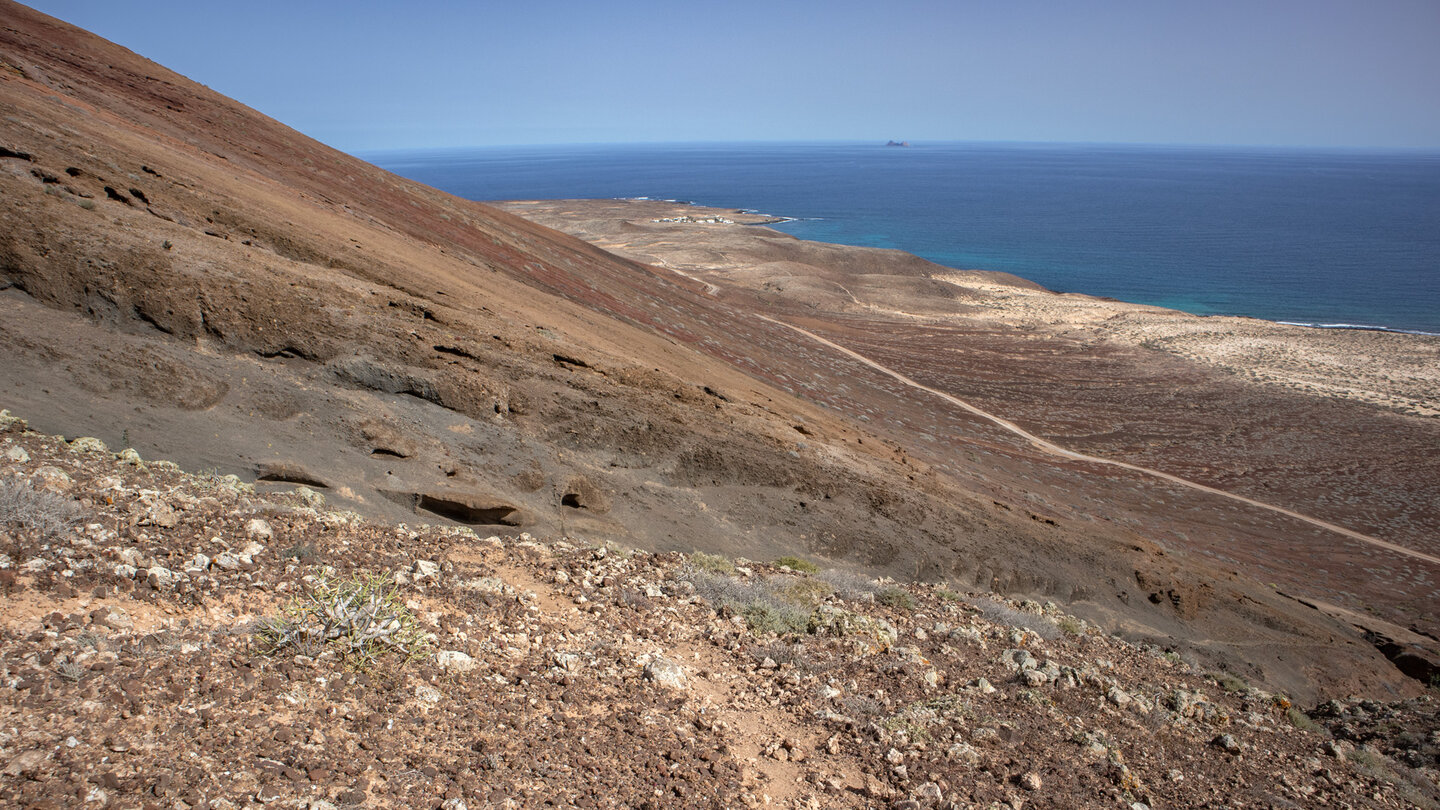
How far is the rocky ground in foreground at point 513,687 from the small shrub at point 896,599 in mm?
38

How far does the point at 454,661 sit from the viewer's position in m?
4.79

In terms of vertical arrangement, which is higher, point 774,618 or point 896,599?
point 774,618

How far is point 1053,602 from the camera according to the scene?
10352 millimetres

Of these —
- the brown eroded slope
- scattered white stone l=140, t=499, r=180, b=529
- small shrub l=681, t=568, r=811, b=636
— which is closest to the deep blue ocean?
the brown eroded slope

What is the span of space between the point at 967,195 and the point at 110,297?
496ft

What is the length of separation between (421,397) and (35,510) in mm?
4555

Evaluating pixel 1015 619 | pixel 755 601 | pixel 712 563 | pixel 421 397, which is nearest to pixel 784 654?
pixel 755 601

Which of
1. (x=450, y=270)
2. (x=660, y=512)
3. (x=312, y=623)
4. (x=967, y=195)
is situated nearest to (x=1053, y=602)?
(x=660, y=512)

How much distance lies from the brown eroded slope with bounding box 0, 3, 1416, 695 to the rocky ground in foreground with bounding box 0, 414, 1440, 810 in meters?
1.20

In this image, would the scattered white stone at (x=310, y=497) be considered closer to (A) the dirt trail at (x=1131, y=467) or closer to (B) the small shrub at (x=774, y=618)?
(B) the small shrub at (x=774, y=618)

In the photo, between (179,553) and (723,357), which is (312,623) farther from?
(723,357)

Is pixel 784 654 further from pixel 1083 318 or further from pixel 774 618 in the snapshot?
pixel 1083 318

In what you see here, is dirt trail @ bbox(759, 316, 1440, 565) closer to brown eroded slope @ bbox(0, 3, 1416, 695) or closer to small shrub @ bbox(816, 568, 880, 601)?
brown eroded slope @ bbox(0, 3, 1416, 695)

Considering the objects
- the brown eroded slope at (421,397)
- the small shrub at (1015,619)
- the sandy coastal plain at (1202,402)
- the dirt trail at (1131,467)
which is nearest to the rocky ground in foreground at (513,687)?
the small shrub at (1015,619)
